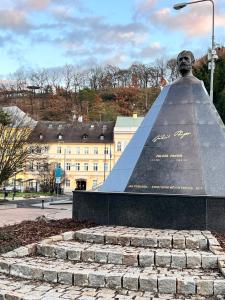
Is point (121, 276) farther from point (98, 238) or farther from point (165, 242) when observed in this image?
point (98, 238)

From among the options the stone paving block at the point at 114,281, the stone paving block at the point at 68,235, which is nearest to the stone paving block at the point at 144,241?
the stone paving block at the point at 68,235

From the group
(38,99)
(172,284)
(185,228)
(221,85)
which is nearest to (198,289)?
(172,284)

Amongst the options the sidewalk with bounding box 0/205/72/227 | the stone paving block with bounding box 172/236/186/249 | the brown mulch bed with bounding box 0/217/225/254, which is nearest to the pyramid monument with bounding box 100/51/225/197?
the brown mulch bed with bounding box 0/217/225/254

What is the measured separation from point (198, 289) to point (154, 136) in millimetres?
5828

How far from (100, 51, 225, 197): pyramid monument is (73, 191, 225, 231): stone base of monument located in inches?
32.2

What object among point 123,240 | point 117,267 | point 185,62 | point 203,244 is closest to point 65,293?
point 117,267

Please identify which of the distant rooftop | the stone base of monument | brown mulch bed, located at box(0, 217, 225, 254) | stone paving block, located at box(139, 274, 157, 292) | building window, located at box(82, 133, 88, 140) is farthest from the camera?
building window, located at box(82, 133, 88, 140)

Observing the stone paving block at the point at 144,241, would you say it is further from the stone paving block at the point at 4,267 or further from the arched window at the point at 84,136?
the arched window at the point at 84,136

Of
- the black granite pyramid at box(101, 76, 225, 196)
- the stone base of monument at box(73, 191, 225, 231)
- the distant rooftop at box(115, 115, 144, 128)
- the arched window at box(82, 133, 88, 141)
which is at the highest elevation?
the distant rooftop at box(115, 115, 144, 128)

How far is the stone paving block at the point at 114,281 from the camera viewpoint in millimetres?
6852

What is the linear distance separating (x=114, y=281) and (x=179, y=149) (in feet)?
17.1

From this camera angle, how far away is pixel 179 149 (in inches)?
451

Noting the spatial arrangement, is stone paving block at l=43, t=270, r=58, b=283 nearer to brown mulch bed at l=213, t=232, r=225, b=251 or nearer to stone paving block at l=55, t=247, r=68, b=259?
stone paving block at l=55, t=247, r=68, b=259

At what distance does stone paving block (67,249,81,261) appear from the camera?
26.5 feet
